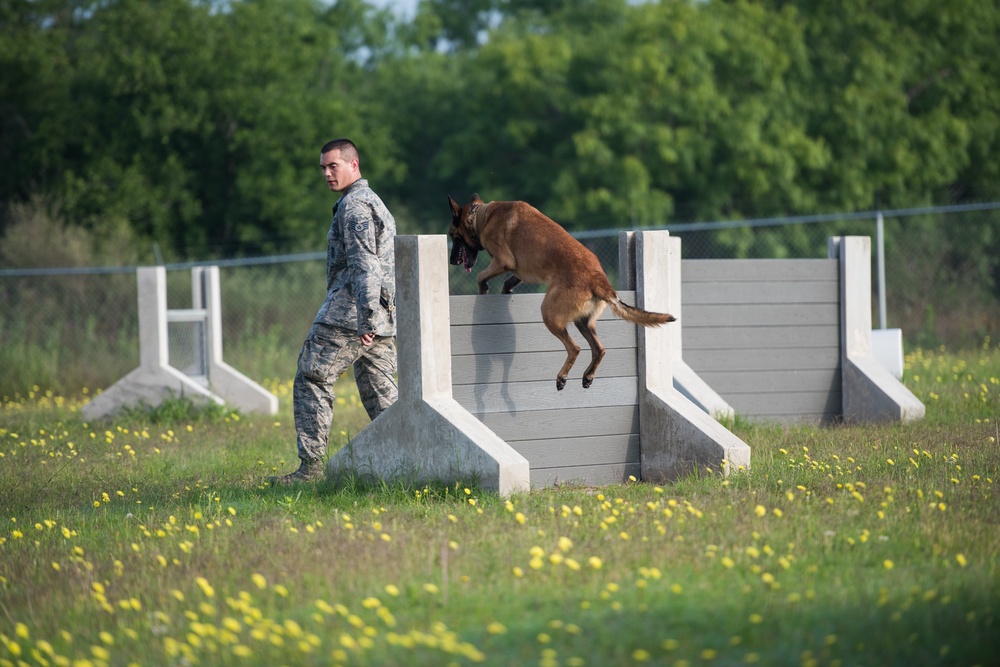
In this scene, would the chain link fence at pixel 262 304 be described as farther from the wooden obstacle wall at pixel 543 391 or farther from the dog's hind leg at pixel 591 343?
the dog's hind leg at pixel 591 343

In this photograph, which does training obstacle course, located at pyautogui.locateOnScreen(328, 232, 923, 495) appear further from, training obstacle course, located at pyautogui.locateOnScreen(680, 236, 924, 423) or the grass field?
training obstacle course, located at pyautogui.locateOnScreen(680, 236, 924, 423)

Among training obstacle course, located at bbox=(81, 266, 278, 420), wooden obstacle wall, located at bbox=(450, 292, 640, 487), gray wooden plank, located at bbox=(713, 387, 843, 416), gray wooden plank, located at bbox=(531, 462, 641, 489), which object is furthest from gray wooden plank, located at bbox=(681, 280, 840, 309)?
training obstacle course, located at bbox=(81, 266, 278, 420)

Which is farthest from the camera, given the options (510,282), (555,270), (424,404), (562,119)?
(562,119)

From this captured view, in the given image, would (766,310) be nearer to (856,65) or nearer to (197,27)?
(856,65)

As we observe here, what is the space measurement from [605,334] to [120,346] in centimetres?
995

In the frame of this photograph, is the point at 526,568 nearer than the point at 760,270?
Yes

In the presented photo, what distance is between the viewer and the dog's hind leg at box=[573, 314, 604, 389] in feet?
20.6

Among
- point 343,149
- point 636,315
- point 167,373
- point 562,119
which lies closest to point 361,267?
point 343,149

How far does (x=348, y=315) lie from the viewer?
21.2 feet

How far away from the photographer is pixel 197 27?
1005 inches

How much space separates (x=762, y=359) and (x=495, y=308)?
3.45m

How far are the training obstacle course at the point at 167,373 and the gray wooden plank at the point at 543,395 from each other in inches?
199

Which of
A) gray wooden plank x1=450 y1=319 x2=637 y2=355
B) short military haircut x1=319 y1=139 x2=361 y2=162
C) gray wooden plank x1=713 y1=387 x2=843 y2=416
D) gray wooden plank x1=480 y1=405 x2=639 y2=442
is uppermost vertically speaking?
short military haircut x1=319 y1=139 x2=361 y2=162

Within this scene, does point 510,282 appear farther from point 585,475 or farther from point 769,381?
point 769,381
